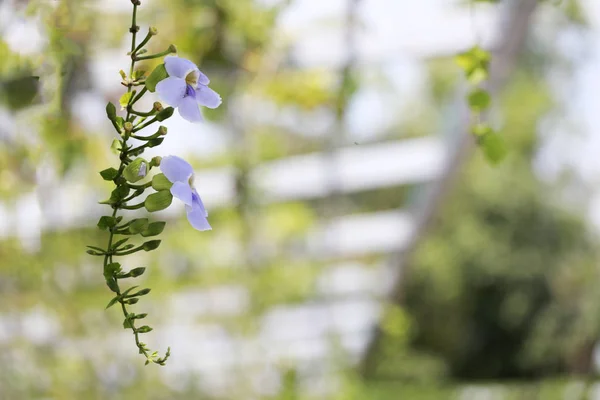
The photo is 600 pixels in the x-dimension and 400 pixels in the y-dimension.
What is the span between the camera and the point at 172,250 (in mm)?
2479

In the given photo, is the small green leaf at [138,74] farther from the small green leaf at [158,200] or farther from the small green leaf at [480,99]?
the small green leaf at [480,99]

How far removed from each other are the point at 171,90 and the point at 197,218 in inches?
2.9

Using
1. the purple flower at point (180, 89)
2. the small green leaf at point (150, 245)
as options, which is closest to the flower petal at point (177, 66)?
the purple flower at point (180, 89)

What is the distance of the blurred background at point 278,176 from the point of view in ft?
4.53

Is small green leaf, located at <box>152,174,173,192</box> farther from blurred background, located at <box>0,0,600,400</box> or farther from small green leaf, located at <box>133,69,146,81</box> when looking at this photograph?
blurred background, located at <box>0,0,600,400</box>

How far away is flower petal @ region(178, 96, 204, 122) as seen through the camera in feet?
1.31

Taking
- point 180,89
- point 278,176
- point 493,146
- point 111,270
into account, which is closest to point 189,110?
point 180,89

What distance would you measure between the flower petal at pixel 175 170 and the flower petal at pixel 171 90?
0.03 metres

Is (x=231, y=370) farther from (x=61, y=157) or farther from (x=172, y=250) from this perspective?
(x=61, y=157)

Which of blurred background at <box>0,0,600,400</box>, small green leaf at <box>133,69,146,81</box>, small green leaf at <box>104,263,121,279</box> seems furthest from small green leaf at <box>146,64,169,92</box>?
blurred background at <box>0,0,600,400</box>

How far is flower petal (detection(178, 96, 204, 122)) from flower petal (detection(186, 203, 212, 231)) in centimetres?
5

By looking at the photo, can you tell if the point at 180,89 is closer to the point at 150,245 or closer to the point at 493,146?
the point at 150,245

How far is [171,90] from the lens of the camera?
40 centimetres

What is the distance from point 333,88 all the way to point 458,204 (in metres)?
4.53
